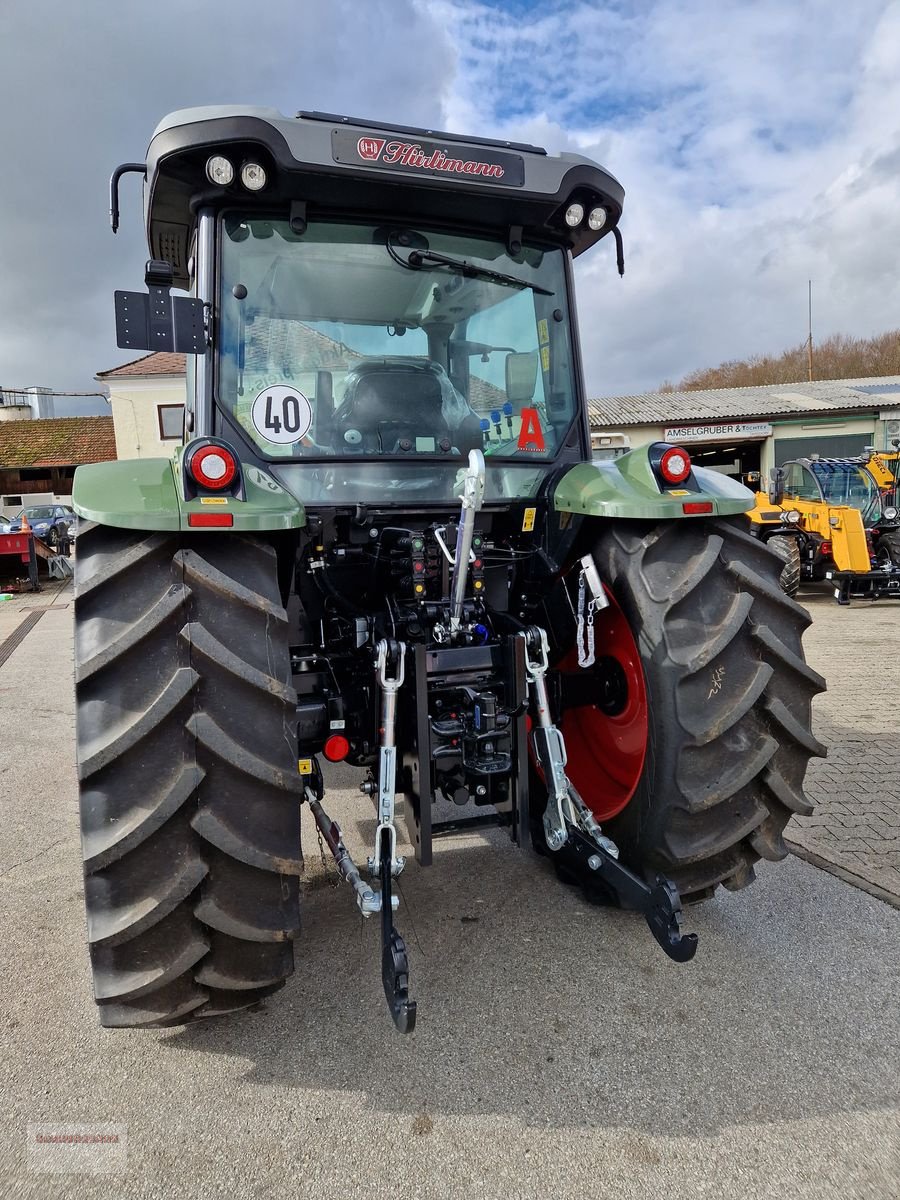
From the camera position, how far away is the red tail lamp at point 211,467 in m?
2.23

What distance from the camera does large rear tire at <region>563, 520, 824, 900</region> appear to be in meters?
2.39

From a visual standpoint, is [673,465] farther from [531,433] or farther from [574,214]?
[574,214]

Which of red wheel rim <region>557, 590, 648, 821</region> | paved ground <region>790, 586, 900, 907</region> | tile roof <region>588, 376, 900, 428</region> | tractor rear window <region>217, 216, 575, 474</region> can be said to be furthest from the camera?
tile roof <region>588, 376, 900, 428</region>

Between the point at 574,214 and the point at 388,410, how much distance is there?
1.00m

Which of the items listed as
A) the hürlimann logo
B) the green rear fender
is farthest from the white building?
the green rear fender

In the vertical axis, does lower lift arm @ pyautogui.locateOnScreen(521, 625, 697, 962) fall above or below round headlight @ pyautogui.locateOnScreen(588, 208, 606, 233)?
below

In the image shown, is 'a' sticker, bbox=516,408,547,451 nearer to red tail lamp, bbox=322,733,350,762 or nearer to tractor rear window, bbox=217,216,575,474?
tractor rear window, bbox=217,216,575,474

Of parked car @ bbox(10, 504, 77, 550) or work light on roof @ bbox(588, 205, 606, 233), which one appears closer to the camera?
work light on roof @ bbox(588, 205, 606, 233)

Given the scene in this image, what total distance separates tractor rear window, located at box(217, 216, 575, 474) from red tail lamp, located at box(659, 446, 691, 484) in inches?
24.5

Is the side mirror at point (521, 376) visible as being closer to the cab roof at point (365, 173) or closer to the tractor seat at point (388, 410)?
the tractor seat at point (388, 410)

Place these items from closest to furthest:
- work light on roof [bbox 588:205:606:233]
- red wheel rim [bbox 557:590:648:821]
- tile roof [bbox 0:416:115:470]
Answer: red wheel rim [bbox 557:590:648:821] → work light on roof [bbox 588:205:606:233] → tile roof [bbox 0:416:115:470]

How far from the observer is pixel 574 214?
2.95 meters

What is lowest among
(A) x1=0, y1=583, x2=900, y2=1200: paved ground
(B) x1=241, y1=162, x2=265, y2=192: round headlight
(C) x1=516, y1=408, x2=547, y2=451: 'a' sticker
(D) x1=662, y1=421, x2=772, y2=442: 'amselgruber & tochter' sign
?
(A) x1=0, y1=583, x2=900, y2=1200: paved ground

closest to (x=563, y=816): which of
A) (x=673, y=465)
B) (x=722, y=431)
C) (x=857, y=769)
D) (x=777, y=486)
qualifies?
(x=673, y=465)
